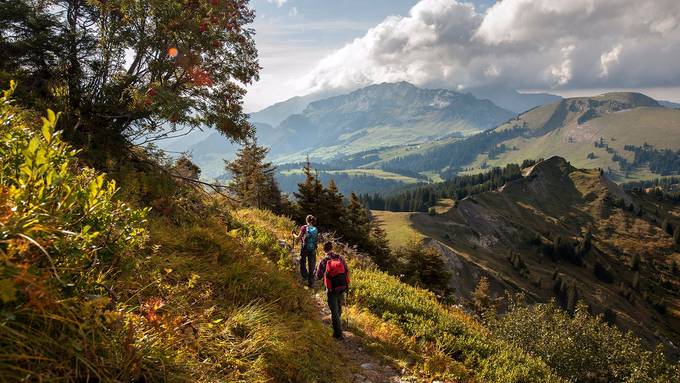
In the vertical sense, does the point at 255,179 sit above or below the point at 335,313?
above

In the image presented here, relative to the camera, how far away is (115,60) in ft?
38.1

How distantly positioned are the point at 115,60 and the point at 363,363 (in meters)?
11.7

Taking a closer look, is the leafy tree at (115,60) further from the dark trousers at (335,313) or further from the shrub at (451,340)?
the shrub at (451,340)

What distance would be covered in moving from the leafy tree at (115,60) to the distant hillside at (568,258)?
9416cm

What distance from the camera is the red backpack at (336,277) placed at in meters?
10.2

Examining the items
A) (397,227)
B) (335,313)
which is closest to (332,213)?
(335,313)

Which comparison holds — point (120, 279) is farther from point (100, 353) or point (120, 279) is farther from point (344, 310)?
point (344, 310)

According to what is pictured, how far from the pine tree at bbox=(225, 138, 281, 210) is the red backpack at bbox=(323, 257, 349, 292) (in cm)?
3044

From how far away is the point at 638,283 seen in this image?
14550 cm

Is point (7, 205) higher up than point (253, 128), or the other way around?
point (253, 128)

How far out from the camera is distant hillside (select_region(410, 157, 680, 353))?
118m

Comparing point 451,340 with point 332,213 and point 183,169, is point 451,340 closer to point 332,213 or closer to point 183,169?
point 183,169

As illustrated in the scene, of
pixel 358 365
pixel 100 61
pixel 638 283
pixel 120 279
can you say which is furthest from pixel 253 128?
pixel 638 283

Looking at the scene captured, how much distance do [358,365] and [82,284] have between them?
7.14m
